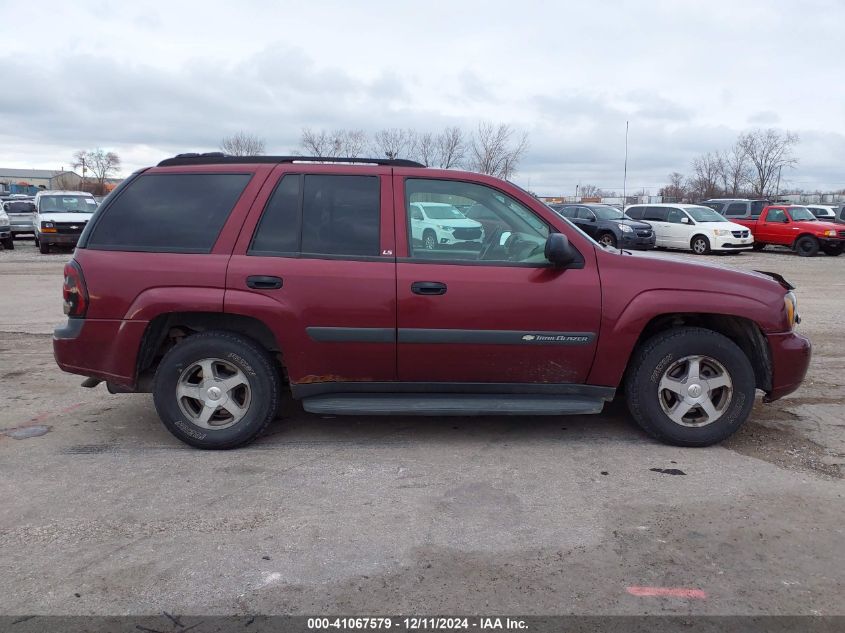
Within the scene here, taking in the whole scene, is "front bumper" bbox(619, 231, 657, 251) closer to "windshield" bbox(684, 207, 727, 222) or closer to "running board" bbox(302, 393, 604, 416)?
"windshield" bbox(684, 207, 727, 222)

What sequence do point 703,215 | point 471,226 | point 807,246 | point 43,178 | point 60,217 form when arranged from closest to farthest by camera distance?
point 471,226 → point 60,217 → point 807,246 → point 703,215 → point 43,178

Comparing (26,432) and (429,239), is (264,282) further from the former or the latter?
(26,432)

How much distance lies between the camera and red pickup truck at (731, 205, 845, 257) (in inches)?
814

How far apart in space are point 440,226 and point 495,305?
66 centimetres

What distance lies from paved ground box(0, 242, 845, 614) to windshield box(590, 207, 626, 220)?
1740cm

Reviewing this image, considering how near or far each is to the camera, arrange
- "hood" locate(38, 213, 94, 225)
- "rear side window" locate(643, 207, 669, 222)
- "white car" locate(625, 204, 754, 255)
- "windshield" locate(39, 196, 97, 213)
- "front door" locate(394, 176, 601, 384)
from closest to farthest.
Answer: "front door" locate(394, 176, 601, 384) < "hood" locate(38, 213, 94, 225) < "windshield" locate(39, 196, 97, 213) < "white car" locate(625, 204, 754, 255) < "rear side window" locate(643, 207, 669, 222)

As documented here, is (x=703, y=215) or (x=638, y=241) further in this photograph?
(x=703, y=215)

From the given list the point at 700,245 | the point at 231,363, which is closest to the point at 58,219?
the point at 231,363

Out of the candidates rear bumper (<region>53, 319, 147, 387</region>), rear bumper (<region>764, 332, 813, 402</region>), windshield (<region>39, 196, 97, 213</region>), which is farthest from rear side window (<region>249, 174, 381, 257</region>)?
windshield (<region>39, 196, 97, 213</region>)

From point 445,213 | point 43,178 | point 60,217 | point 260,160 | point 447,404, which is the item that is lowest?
point 447,404

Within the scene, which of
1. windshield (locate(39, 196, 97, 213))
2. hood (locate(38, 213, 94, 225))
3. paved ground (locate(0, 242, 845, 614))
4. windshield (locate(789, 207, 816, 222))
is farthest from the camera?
windshield (locate(789, 207, 816, 222))

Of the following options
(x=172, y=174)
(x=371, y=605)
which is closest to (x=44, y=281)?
(x=172, y=174)

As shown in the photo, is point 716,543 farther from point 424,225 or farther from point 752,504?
point 424,225

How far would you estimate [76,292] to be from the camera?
429 centimetres
